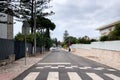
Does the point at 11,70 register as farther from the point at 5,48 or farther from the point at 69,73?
the point at 5,48

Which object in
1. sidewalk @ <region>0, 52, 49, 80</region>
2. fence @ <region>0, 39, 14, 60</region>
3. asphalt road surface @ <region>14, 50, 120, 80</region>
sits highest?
fence @ <region>0, 39, 14, 60</region>

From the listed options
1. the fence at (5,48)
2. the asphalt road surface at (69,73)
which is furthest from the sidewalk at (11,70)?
the fence at (5,48)

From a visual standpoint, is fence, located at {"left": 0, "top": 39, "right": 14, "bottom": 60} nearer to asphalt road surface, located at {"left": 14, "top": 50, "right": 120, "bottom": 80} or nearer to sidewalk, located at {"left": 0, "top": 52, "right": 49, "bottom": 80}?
sidewalk, located at {"left": 0, "top": 52, "right": 49, "bottom": 80}

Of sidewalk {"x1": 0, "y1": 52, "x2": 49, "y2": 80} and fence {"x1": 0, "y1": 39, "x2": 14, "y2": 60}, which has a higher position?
fence {"x1": 0, "y1": 39, "x2": 14, "y2": 60}

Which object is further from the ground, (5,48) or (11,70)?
(5,48)

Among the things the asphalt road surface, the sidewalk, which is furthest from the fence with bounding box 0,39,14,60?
the asphalt road surface

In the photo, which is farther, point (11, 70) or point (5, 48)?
point (5, 48)

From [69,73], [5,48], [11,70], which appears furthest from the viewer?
[5,48]

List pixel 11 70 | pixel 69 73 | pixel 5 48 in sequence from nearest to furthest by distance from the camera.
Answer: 1. pixel 69 73
2. pixel 11 70
3. pixel 5 48

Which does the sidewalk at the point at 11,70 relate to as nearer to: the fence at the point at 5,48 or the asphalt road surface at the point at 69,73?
the asphalt road surface at the point at 69,73

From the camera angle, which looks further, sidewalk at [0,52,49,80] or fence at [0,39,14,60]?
fence at [0,39,14,60]

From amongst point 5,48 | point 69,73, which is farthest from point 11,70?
point 5,48

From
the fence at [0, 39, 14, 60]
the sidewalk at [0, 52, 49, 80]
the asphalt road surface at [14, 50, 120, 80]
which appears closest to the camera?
the asphalt road surface at [14, 50, 120, 80]

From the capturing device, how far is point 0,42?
23.6 metres
